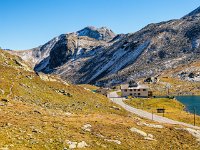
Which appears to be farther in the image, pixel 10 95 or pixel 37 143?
pixel 10 95

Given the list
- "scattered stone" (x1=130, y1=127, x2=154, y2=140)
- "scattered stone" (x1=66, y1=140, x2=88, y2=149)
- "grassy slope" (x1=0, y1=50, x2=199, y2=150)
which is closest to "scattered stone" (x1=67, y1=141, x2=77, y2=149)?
"scattered stone" (x1=66, y1=140, x2=88, y2=149)

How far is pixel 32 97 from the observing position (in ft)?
254

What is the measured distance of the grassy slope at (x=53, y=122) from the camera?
4441 centimetres

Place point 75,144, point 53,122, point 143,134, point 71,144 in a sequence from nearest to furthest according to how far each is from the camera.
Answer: point 71,144 → point 75,144 → point 53,122 → point 143,134

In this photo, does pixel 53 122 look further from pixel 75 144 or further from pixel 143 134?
pixel 143 134

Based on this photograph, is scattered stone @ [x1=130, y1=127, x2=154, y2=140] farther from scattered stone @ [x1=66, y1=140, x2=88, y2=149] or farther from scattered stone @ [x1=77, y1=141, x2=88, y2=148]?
scattered stone @ [x1=66, y1=140, x2=88, y2=149]

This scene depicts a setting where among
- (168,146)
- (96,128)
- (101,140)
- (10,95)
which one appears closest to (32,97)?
(10,95)

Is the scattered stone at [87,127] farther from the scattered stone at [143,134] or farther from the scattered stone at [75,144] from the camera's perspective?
the scattered stone at [143,134]

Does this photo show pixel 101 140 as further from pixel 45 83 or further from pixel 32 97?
pixel 45 83

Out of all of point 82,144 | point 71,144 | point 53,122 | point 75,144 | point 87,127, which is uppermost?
point 53,122

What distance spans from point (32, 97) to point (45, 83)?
57.3 ft

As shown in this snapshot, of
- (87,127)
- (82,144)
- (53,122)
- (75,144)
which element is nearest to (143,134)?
(87,127)

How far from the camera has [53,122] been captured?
181 ft

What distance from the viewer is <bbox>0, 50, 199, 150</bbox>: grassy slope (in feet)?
146
